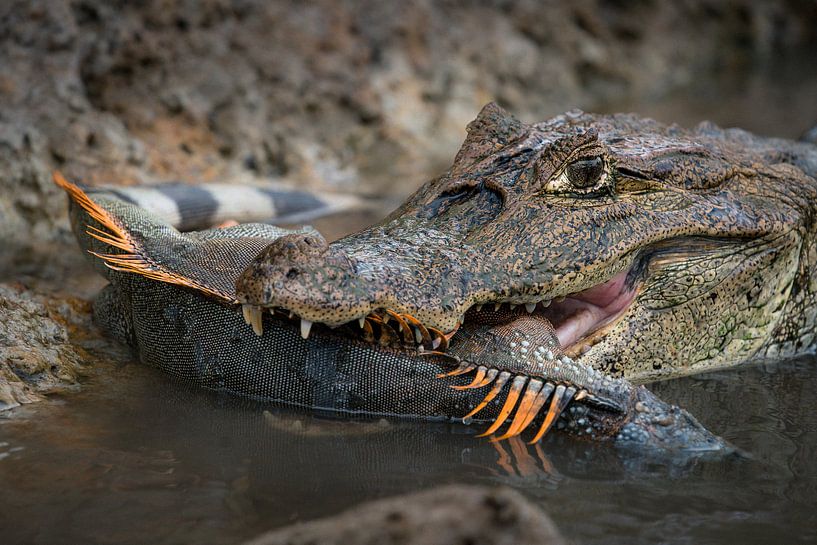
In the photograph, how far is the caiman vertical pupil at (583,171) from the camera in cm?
390

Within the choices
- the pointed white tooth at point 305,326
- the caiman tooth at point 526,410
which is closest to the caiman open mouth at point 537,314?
the pointed white tooth at point 305,326

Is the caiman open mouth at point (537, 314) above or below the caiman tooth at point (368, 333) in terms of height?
above

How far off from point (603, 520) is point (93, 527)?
159 centimetres

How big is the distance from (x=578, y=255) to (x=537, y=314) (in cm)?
30

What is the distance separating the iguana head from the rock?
114 centimetres

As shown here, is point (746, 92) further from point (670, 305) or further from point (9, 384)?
point (9, 384)

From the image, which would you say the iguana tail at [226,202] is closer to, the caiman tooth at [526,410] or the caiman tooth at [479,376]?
the caiman tooth at [479,376]

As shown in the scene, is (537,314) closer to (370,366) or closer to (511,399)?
(511,399)

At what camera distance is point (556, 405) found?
11.6 ft

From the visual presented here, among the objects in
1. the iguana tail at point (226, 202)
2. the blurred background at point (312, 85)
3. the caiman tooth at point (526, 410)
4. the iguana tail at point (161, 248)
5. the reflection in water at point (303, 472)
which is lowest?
the reflection in water at point (303, 472)

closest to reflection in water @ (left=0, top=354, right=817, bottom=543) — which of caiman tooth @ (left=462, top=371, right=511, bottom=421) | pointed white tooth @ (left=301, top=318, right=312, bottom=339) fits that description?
caiman tooth @ (left=462, top=371, right=511, bottom=421)

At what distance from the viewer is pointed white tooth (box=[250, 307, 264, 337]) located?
10.7 ft

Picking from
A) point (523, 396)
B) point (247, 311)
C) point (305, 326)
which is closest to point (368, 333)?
point (305, 326)

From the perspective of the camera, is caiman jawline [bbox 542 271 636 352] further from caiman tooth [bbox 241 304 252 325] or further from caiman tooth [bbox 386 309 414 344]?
caiman tooth [bbox 241 304 252 325]
